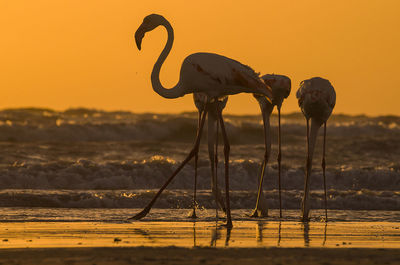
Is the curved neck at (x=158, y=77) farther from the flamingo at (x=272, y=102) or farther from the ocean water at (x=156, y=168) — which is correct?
the ocean water at (x=156, y=168)

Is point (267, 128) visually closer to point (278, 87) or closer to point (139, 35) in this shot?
point (278, 87)

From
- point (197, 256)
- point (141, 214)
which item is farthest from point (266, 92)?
point (197, 256)

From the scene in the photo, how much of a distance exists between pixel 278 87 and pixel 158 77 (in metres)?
2.50

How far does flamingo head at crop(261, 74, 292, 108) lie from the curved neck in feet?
7.39

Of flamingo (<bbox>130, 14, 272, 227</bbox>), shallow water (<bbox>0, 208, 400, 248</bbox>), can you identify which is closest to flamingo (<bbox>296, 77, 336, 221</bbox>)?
flamingo (<bbox>130, 14, 272, 227</bbox>)

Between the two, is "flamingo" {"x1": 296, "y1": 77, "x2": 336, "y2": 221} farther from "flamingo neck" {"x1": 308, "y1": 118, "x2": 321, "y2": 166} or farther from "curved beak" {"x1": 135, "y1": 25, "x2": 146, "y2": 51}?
"curved beak" {"x1": 135, "y1": 25, "x2": 146, "y2": 51}

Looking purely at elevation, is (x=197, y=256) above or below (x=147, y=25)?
below

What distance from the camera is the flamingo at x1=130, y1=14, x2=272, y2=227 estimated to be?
14508 mm

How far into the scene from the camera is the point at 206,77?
14508mm

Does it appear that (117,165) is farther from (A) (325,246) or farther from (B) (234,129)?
(B) (234,129)

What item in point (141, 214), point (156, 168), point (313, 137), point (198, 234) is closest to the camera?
point (198, 234)

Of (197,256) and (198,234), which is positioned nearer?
(197,256)

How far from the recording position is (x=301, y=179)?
2648 centimetres

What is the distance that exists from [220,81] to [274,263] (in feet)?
16.1
